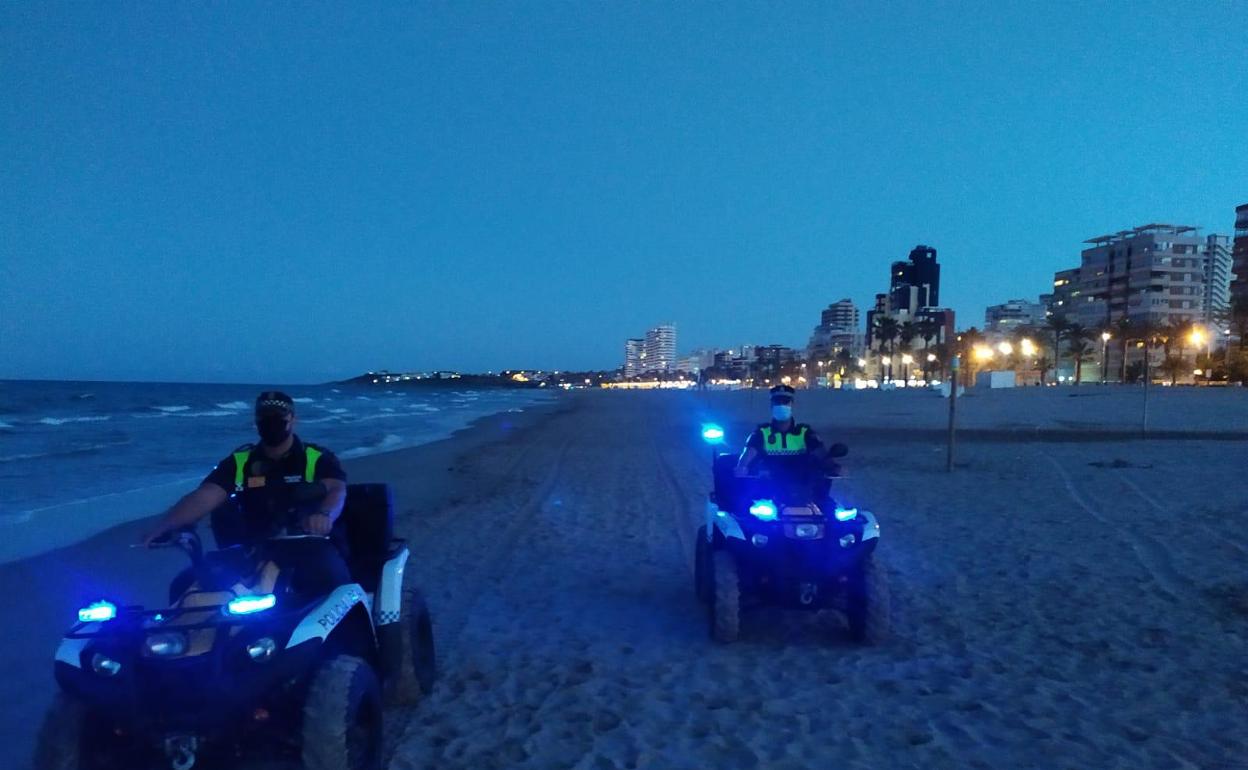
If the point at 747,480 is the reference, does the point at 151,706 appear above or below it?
below

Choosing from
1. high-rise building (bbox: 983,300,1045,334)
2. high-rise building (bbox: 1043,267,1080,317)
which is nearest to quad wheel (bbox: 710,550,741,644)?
high-rise building (bbox: 1043,267,1080,317)

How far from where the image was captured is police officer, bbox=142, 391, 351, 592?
3.58 meters

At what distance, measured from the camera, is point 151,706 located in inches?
109

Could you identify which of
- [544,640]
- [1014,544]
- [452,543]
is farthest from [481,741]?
[1014,544]

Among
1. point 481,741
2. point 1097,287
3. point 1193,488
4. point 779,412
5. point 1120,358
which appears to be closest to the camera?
point 481,741

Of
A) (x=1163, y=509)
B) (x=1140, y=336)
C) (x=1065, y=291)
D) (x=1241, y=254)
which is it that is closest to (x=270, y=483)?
(x=1163, y=509)

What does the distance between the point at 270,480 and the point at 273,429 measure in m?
0.25

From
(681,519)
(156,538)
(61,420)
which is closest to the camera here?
(156,538)

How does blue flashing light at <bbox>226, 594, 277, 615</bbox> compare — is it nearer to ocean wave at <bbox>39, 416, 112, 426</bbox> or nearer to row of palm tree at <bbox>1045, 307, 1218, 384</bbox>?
ocean wave at <bbox>39, 416, 112, 426</bbox>

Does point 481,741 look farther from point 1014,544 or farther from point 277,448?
point 1014,544

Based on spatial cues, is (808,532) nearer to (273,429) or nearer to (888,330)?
(273,429)

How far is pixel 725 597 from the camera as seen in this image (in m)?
5.36

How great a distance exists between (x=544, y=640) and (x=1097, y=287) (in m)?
126

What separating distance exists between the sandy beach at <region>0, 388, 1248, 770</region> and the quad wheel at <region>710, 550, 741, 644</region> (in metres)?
0.14
